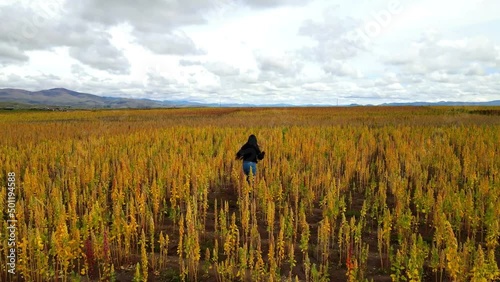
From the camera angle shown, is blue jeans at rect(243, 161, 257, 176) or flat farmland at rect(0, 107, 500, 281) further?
blue jeans at rect(243, 161, 257, 176)

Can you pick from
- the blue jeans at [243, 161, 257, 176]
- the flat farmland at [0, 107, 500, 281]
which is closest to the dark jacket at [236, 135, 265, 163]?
the blue jeans at [243, 161, 257, 176]

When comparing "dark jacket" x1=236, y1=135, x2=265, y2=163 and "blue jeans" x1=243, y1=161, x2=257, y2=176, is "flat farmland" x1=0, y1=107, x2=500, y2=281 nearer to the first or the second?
"blue jeans" x1=243, y1=161, x2=257, y2=176

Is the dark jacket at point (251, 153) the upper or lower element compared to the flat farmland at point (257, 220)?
upper

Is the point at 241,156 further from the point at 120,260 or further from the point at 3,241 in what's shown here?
the point at 3,241

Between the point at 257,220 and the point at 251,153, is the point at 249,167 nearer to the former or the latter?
the point at 251,153

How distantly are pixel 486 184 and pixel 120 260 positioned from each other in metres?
7.81

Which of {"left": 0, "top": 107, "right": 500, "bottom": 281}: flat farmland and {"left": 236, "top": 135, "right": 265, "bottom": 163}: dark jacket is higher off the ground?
{"left": 236, "top": 135, "right": 265, "bottom": 163}: dark jacket

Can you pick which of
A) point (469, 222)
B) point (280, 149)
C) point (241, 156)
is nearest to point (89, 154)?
point (241, 156)

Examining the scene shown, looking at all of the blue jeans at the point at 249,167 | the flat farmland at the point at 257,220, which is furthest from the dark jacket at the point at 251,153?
the flat farmland at the point at 257,220

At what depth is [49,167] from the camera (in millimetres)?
11727

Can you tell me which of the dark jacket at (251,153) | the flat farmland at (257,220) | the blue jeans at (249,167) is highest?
the dark jacket at (251,153)

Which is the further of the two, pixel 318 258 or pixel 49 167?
pixel 49 167

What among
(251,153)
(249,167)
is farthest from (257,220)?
(251,153)

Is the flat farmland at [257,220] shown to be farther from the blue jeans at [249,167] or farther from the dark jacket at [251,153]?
the dark jacket at [251,153]
